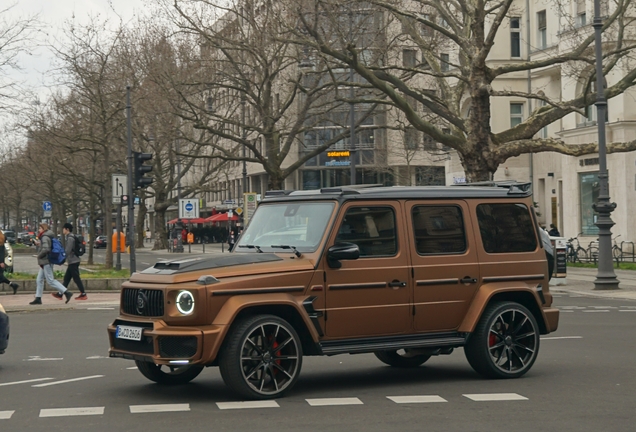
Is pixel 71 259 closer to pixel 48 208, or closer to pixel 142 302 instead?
pixel 142 302

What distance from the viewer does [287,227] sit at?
10.5m

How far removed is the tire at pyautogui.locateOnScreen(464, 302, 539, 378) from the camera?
10703 millimetres

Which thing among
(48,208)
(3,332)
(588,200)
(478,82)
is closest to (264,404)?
(3,332)

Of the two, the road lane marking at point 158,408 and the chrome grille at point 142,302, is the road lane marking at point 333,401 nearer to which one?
the road lane marking at point 158,408

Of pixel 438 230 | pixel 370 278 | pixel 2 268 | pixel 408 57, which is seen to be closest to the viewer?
pixel 370 278

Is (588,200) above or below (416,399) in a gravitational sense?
above

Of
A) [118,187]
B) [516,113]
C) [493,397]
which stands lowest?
[493,397]

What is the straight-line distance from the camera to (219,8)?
1452 inches

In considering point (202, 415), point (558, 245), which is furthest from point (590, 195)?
point (202, 415)

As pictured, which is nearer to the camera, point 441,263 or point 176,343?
point 176,343

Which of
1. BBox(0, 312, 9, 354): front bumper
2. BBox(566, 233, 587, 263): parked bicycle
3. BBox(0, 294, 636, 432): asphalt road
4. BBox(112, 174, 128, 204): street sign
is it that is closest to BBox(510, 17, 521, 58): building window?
BBox(566, 233, 587, 263): parked bicycle

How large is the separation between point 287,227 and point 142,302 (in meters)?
1.64

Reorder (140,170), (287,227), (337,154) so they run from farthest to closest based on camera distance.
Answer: (337,154) → (140,170) → (287,227)

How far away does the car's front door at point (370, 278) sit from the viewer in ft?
32.8
